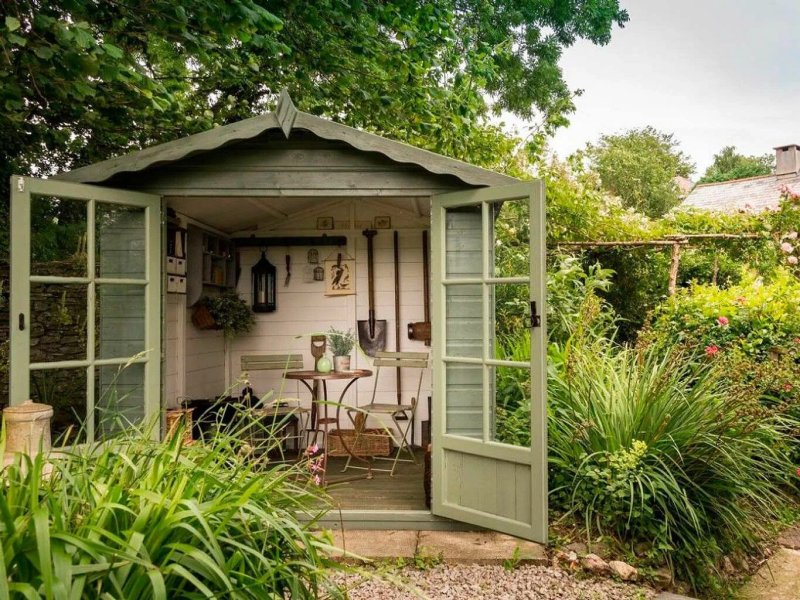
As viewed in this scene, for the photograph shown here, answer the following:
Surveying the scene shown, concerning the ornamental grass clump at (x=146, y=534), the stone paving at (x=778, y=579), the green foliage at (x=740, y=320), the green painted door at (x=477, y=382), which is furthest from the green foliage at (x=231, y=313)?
the stone paving at (x=778, y=579)

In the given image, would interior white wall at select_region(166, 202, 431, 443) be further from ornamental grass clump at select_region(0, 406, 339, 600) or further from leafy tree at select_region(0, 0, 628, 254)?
ornamental grass clump at select_region(0, 406, 339, 600)

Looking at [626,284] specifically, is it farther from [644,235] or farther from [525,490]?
[525,490]

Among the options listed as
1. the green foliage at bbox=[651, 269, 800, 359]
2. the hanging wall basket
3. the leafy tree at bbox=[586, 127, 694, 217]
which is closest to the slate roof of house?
the leafy tree at bbox=[586, 127, 694, 217]

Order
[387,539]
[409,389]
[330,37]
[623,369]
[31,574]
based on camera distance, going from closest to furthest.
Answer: [31,574] < [387,539] < [623,369] < [330,37] < [409,389]

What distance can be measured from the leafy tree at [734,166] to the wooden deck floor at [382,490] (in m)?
28.5

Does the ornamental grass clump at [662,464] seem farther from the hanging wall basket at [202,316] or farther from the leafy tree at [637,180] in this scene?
the leafy tree at [637,180]

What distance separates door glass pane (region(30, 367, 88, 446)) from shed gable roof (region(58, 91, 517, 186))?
1043mm

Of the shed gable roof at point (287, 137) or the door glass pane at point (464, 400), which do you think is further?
the door glass pane at point (464, 400)

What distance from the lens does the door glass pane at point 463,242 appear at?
373cm

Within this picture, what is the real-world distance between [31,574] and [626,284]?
23.2ft

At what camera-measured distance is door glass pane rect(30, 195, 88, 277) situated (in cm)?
346

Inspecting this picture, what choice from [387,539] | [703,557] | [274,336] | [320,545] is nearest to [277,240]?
[274,336]

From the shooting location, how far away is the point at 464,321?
3.73m

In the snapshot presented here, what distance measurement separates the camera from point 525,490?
11.4 ft
